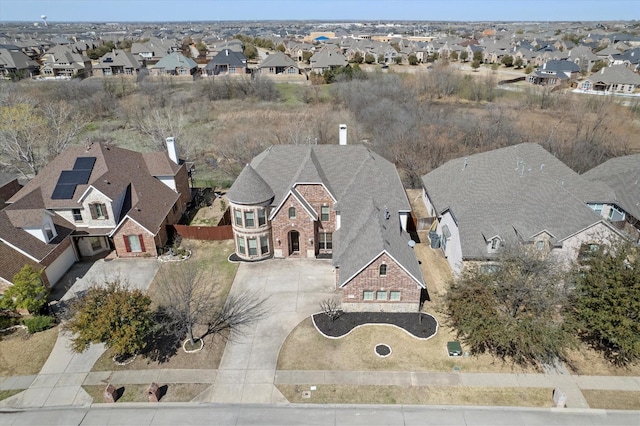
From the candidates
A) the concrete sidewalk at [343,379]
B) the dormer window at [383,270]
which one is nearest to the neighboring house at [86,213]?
the concrete sidewalk at [343,379]

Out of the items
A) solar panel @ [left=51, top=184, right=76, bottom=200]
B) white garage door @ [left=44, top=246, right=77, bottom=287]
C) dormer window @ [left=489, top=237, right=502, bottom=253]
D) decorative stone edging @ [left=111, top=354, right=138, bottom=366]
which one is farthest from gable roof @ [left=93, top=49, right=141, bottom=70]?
dormer window @ [left=489, top=237, right=502, bottom=253]

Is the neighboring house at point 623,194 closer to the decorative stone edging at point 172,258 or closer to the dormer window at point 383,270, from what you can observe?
the dormer window at point 383,270

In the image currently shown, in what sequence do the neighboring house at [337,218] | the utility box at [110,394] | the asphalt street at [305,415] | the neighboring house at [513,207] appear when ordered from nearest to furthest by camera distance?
the asphalt street at [305,415] < the utility box at [110,394] < the neighboring house at [337,218] < the neighboring house at [513,207]

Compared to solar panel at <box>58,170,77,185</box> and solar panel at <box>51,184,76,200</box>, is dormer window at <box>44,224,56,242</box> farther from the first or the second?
solar panel at <box>58,170,77,185</box>

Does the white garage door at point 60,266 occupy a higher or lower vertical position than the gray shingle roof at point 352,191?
lower

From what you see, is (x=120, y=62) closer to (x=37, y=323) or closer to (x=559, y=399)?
(x=37, y=323)

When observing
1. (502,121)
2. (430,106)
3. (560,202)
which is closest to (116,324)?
(560,202)

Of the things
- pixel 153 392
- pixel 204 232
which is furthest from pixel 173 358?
pixel 204 232
